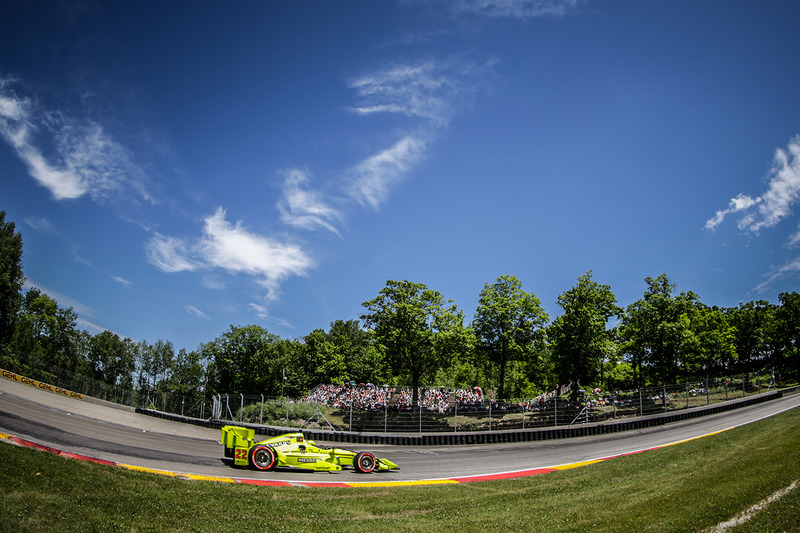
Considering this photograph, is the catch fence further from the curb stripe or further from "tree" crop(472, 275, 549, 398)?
the curb stripe

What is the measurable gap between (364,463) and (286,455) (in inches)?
109

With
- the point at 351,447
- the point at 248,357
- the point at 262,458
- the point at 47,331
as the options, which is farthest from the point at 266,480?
the point at 47,331

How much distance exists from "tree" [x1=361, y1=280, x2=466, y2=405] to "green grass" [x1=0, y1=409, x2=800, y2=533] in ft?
77.9

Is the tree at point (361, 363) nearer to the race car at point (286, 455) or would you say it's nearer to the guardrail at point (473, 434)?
the guardrail at point (473, 434)

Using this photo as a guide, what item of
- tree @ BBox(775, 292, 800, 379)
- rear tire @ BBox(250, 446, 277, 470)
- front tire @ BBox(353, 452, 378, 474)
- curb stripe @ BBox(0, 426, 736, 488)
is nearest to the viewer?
curb stripe @ BBox(0, 426, 736, 488)

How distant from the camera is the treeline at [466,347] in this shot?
35812 mm

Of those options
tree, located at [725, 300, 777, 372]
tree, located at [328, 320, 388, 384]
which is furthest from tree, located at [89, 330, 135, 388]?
tree, located at [725, 300, 777, 372]

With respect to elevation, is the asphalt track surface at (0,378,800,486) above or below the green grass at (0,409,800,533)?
below

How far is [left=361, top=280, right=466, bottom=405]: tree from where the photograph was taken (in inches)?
1399

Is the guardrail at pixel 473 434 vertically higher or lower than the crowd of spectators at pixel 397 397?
lower

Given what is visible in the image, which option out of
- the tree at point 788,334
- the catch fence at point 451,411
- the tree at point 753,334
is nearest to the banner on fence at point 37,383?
the catch fence at point 451,411

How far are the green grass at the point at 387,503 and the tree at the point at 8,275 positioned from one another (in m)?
70.5

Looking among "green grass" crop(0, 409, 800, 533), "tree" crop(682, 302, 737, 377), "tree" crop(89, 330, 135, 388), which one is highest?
"tree" crop(682, 302, 737, 377)

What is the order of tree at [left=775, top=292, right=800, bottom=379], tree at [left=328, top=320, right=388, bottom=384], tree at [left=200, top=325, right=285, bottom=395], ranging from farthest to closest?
tree at [left=328, top=320, right=388, bottom=384]
tree at [left=200, top=325, right=285, bottom=395]
tree at [left=775, top=292, right=800, bottom=379]
